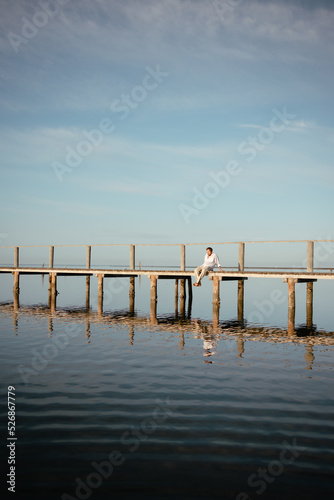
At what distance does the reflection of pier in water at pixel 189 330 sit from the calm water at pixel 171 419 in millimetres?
311

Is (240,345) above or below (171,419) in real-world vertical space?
below

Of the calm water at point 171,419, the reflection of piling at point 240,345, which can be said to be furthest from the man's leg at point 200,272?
the calm water at point 171,419

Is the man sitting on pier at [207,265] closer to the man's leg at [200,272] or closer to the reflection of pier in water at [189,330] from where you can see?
the man's leg at [200,272]

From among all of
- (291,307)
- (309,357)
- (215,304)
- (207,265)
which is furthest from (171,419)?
(215,304)

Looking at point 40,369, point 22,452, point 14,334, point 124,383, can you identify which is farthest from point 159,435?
point 14,334

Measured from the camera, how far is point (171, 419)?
21.8 ft

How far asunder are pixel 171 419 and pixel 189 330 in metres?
9.65

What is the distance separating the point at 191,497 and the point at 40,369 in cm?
597

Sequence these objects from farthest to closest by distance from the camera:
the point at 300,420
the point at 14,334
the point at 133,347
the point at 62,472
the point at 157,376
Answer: the point at 14,334 → the point at 133,347 → the point at 157,376 → the point at 300,420 → the point at 62,472

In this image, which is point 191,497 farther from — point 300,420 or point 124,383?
point 124,383

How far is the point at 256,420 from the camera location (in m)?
6.63

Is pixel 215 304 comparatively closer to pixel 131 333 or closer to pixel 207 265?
pixel 207 265

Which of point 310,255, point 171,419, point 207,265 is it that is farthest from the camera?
point 207,265

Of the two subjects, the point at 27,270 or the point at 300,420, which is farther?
the point at 27,270
